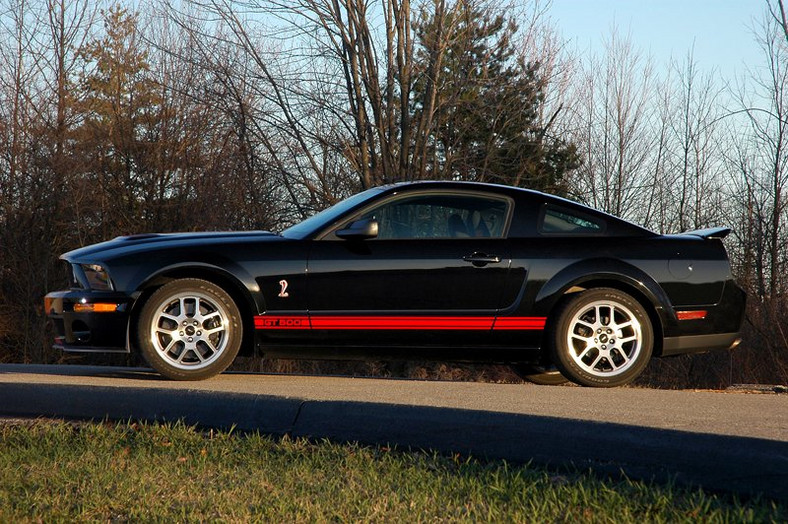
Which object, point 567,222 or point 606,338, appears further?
point 567,222

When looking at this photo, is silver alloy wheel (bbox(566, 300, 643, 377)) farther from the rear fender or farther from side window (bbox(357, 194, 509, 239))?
side window (bbox(357, 194, 509, 239))

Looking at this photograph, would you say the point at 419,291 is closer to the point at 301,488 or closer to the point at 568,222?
the point at 568,222

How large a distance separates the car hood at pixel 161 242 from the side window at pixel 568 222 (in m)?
1.91

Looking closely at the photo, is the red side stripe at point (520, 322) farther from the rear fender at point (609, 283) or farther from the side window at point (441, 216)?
the side window at point (441, 216)

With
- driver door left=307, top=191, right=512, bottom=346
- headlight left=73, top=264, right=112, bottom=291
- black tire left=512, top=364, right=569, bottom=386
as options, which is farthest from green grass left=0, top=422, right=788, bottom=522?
black tire left=512, top=364, right=569, bottom=386

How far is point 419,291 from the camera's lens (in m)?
6.38

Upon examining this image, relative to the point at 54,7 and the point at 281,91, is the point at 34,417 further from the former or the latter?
the point at 54,7

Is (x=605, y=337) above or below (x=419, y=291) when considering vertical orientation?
→ below

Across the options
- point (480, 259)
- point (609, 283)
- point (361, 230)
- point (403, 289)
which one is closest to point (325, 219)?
point (361, 230)

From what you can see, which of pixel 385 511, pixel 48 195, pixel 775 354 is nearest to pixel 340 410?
pixel 385 511

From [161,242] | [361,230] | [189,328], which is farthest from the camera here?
[161,242]

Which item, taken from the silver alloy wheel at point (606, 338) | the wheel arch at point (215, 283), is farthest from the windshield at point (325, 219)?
the silver alloy wheel at point (606, 338)

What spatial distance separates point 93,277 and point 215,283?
2.83ft

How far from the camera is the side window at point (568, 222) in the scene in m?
6.67
